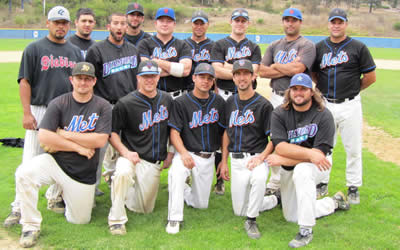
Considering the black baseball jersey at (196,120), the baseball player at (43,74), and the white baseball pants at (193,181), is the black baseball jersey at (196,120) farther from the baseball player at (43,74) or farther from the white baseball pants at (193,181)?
the baseball player at (43,74)

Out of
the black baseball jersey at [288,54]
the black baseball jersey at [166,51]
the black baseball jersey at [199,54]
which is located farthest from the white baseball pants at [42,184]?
the black baseball jersey at [288,54]

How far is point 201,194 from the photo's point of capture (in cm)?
463

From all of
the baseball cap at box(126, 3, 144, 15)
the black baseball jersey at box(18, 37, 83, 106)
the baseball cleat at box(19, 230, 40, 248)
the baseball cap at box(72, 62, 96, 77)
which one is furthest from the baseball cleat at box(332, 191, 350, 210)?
the baseball cap at box(126, 3, 144, 15)

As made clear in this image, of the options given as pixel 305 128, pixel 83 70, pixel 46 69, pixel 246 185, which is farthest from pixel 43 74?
pixel 305 128

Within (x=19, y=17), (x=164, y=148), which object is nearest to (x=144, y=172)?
(x=164, y=148)

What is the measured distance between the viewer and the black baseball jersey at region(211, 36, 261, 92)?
521cm

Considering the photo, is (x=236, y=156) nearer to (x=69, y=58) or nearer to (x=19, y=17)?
(x=69, y=58)

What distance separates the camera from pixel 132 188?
14.7 feet

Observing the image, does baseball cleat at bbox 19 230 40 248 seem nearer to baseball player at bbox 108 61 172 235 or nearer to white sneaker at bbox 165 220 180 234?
baseball player at bbox 108 61 172 235

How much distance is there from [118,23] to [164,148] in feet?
5.38

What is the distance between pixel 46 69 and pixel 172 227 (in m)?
2.25

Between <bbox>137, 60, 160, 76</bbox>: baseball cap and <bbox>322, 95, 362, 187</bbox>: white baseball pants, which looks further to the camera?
<bbox>322, 95, 362, 187</bbox>: white baseball pants

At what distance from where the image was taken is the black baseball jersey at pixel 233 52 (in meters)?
5.21

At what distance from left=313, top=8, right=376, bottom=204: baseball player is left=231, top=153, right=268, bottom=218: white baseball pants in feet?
4.49
